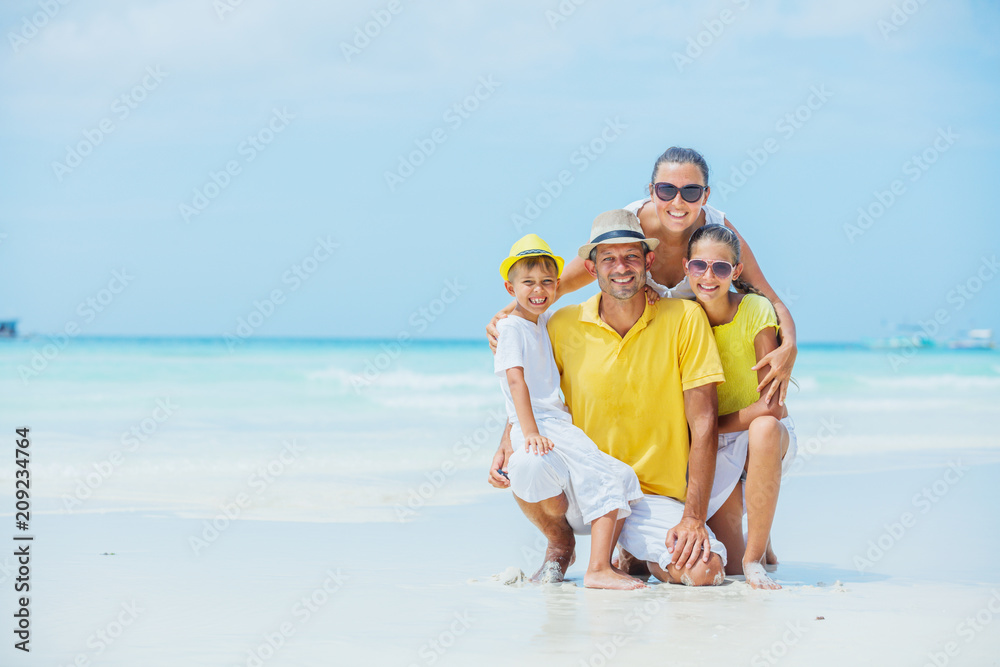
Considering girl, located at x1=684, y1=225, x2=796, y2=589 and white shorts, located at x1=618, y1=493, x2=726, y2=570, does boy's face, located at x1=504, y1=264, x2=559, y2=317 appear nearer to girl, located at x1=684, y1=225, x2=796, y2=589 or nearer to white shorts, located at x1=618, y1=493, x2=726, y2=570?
girl, located at x1=684, y1=225, x2=796, y2=589

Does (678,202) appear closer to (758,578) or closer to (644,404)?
(644,404)

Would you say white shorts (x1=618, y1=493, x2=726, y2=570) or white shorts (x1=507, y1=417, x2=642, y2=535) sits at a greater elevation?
white shorts (x1=507, y1=417, x2=642, y2=535)

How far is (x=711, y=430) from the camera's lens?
411 cm

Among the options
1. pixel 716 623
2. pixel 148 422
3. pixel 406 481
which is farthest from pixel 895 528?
pixel 148 422

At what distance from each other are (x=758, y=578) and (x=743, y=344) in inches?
38.6

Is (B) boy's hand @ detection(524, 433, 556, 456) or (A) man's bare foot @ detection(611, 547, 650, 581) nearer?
(B) boy's hand @ detection(524, 433, 556, 456)

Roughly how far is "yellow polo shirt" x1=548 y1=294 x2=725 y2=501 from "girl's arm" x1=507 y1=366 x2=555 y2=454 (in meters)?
0.27

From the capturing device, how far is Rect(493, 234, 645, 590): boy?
13.4ft

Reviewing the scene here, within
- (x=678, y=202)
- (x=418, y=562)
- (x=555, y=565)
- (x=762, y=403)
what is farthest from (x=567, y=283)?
(x=418, y=562)

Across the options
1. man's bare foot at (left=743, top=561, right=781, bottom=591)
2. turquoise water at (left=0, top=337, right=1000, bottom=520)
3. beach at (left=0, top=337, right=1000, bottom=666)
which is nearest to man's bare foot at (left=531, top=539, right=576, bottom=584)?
beach at (left=0, top=337, right=1000, bottom=666)

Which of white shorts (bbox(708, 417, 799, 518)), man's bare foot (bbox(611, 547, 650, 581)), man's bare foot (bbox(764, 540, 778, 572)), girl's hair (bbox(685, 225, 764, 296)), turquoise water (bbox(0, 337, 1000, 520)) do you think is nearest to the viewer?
girl's hair (bbox(685, 225, 764, 296))

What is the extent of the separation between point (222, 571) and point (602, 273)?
2.17 meters

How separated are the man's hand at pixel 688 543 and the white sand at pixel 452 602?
0.40 feet

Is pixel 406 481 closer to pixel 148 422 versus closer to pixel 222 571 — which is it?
pixel 222 571
